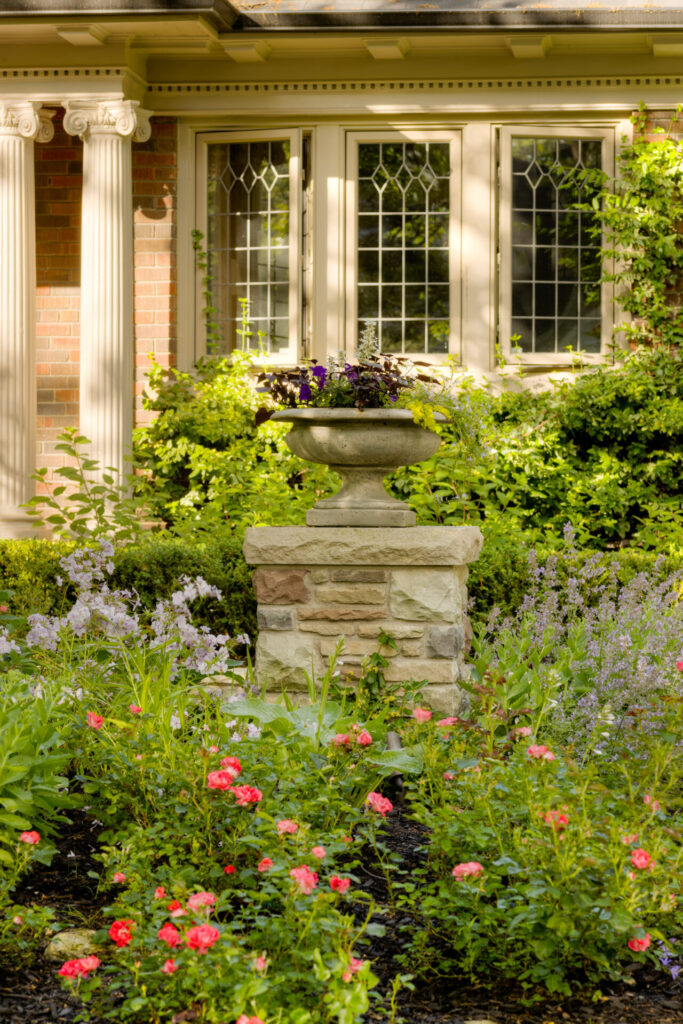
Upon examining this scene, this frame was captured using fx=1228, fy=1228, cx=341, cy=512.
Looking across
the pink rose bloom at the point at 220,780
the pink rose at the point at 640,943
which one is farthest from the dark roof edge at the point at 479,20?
the pink rose at the point at 640,943

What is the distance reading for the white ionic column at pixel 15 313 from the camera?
8852 millimetres

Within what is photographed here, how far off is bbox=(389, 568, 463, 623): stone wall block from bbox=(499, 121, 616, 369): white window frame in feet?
16.4

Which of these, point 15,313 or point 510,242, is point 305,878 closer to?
point 15,313

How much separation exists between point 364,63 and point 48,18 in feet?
7.72

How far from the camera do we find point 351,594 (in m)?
4.72

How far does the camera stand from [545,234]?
952cm

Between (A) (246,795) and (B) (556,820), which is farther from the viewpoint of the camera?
(A) (246,795)

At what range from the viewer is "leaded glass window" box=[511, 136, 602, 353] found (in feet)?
31.1

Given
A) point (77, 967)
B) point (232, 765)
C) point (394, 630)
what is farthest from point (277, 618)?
point (77, 967)

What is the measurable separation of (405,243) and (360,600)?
5435 mm

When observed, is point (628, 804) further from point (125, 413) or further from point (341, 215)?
point (341, 215)

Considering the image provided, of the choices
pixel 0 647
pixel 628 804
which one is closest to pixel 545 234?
pixel 0 647

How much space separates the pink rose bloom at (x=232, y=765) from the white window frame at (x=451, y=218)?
6632 millimetres

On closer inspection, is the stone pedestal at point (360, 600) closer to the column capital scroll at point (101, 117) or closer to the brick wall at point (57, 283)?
the column capital scroll at point (101, 117)
